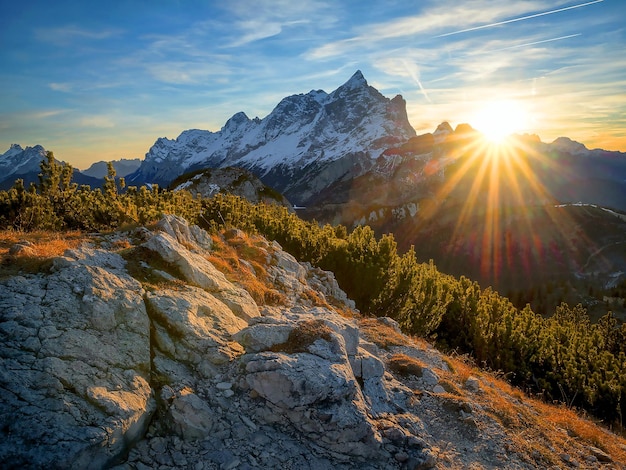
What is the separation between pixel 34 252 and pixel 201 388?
621 centimetres

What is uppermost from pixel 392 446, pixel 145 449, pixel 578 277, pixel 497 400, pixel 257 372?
pixel 257 372

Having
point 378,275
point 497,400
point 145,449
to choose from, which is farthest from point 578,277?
point 145,449

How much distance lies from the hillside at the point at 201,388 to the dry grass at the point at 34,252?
0.05 metres

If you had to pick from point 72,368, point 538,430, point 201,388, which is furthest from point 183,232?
point 538,430

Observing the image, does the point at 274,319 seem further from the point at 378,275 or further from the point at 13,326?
the point at 378,275

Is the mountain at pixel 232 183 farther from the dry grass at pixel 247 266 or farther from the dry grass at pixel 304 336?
the dry grass at pixel 304 336

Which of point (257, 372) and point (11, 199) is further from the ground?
point (11, 199)

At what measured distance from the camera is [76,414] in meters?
6.85

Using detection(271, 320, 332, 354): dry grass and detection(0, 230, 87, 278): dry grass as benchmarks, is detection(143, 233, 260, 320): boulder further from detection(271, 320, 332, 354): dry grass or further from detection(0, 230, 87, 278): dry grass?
detection(0, 230, 87, 278): dry grass

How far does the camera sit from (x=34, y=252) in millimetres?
10664

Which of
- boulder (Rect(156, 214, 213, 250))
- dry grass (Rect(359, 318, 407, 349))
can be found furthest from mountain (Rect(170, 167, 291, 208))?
dry grass (Rect(359, 318, 407, 349))

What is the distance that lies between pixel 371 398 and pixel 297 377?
2540mm

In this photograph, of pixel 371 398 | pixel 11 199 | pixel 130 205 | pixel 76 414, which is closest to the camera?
pixel 76 414

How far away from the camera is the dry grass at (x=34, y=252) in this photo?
9711 mm
